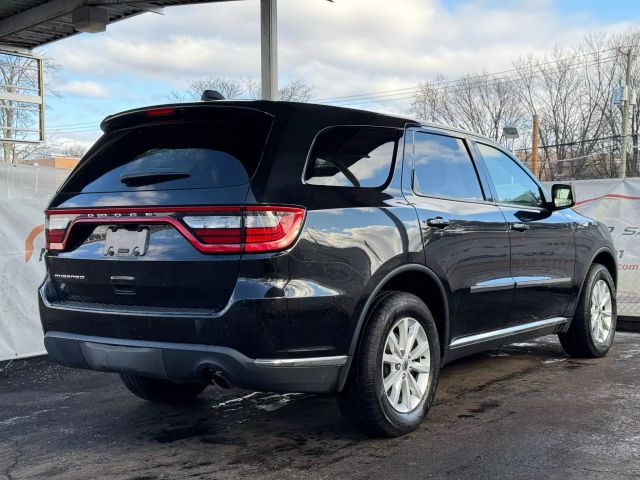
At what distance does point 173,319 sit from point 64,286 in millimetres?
888

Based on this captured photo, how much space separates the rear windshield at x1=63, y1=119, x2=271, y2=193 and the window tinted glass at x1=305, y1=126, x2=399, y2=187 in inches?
12.8

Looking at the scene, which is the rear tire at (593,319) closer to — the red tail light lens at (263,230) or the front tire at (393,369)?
the front tire at (393,369)

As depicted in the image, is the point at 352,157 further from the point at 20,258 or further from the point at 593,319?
the point at 20,258

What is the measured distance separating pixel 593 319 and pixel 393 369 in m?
2.98

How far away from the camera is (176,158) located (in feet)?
11.6

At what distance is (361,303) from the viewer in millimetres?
3506

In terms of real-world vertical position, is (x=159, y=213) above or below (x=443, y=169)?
below

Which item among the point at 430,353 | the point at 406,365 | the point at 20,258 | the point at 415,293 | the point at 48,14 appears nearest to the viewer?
the point at 406,365

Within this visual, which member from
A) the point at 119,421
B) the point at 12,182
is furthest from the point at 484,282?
the point at 12,182

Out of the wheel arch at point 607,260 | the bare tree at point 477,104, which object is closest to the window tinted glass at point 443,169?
the wheel arch at point 607,260

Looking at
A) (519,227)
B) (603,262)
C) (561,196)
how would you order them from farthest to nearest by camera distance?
(603,262)
(561,196)
(519,227)

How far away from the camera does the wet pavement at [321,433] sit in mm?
3443

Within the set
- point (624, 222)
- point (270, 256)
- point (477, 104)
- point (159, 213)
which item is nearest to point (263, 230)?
point (270, 256)

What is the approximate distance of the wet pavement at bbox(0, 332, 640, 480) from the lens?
3443mm
